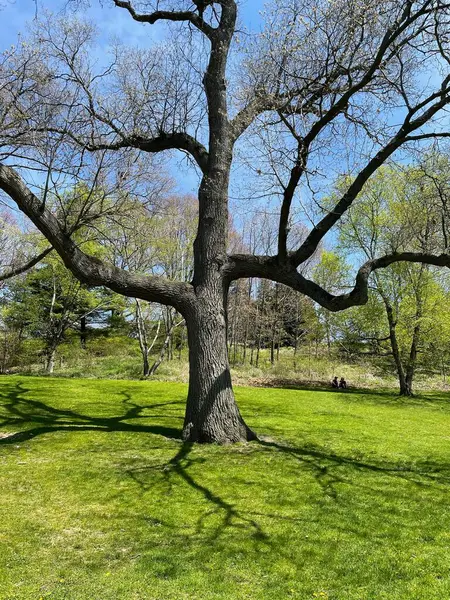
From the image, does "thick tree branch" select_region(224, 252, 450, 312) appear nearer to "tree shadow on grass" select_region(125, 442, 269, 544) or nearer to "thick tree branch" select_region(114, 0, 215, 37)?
"tree shadow on grass" select_region(125, 442, 269, 544)

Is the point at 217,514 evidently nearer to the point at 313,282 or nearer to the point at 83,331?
the point at 313,282

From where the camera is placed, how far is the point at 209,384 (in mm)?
6707

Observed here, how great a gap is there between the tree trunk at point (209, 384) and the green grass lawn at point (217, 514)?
0.93ft

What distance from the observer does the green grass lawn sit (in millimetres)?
3066

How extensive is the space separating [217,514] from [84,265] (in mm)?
3997

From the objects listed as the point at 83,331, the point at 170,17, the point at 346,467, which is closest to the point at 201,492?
the point at 346,467

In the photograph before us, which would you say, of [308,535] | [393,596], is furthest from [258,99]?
[393,596]

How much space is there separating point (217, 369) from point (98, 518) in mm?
2986

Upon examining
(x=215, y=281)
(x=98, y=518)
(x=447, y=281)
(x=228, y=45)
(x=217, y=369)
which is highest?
(x=228, y=45)

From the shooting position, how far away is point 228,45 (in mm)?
7477

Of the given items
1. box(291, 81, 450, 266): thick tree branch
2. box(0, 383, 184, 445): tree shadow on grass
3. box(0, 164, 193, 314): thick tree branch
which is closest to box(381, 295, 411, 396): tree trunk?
box(0, 383, 184, 445): tree shadow on grass

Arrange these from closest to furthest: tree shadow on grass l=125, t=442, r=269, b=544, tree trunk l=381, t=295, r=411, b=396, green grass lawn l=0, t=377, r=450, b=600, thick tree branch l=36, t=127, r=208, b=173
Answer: green grass lawn l=0, t=377, r=450, b=600 → tree shadow on grass l=125, t=442, r=269, b=544 → thick tree branch l=36, t=127, r=208, b=173 → tree trunk l=381, t=295, r=411, b=396

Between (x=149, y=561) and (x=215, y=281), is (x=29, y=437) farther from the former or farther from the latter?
(x=149, y=561)

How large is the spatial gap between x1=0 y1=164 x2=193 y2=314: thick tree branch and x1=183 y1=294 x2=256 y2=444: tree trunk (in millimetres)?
423
